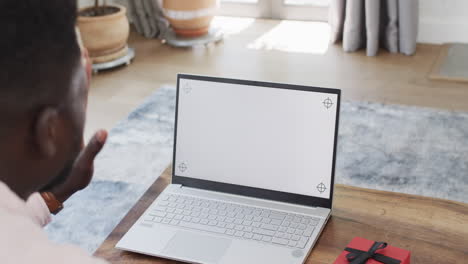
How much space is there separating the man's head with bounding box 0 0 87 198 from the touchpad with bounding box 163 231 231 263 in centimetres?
52

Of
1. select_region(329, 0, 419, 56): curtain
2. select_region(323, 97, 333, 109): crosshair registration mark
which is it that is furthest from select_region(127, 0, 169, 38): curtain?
select_region(323, 97, 333, 109): crosshair registration mark

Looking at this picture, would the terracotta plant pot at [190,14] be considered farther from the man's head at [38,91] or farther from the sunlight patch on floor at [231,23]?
the man's head at [38,91]

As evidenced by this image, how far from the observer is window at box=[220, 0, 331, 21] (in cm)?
446

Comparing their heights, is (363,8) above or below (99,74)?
above

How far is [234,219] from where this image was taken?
123 centimetres

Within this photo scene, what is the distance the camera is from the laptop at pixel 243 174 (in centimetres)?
118

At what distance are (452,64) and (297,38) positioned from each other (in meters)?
1.04

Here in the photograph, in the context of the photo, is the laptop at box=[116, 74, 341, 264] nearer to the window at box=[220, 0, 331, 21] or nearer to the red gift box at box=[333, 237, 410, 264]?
the red gift box at box=[333, 237, 410, 264]

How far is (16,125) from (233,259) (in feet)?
2.04

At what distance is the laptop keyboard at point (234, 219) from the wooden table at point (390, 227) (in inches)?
A: 1.4

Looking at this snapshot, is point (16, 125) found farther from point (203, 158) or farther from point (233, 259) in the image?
point (203, 158)

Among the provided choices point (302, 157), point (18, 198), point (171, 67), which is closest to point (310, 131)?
point (302, 157)

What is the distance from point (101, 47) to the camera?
3.79 meters

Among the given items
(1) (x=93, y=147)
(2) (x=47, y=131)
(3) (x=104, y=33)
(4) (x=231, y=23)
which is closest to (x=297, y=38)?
(4) (x=231, y=23)
